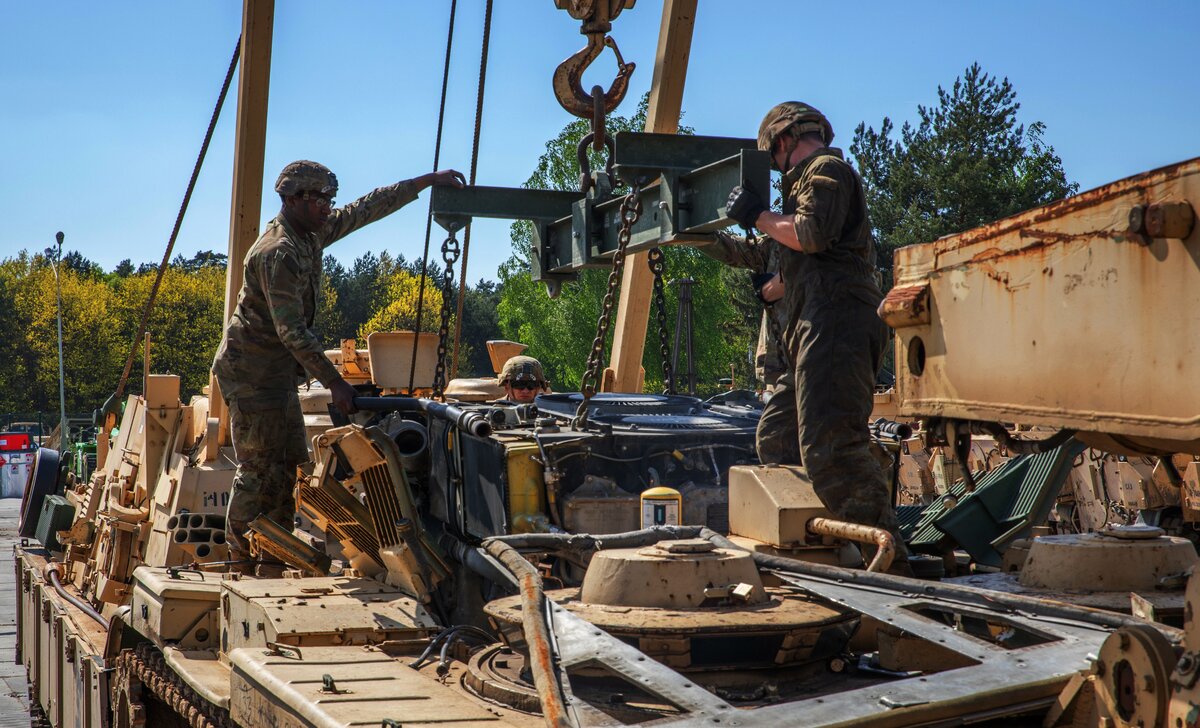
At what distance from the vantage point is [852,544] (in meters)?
4.71

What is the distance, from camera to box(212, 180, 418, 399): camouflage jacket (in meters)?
7.18

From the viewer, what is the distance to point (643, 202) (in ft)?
20.2

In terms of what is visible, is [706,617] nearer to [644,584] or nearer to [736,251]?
[644,584]

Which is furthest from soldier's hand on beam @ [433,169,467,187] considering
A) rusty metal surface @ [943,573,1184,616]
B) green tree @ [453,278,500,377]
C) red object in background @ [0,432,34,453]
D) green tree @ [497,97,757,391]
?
green tree @ [453,278,500,377]

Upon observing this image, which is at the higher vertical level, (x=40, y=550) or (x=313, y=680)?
(x=313, y=680)

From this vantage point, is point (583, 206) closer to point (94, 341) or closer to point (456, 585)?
point (456, 585)

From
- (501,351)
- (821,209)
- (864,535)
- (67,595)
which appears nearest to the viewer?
(864,535)

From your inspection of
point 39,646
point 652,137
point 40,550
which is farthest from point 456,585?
point 40,550

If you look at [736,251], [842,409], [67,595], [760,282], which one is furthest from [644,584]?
[67,595]

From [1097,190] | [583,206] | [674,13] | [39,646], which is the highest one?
[674,13]

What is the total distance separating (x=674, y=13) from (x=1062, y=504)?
11.0 m

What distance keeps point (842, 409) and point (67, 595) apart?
732cm

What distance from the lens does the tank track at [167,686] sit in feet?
17.6

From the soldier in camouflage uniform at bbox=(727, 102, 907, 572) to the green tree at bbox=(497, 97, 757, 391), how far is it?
25.9m
